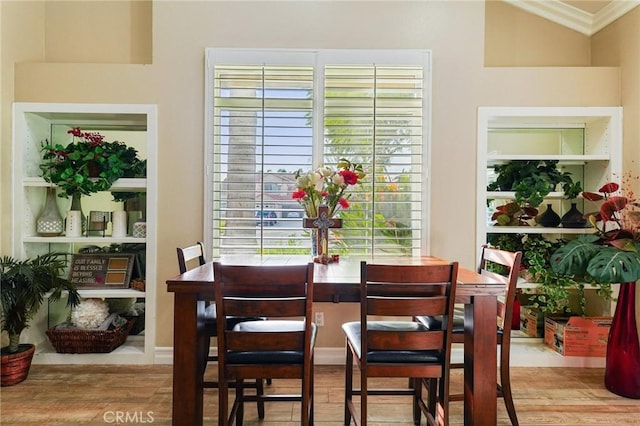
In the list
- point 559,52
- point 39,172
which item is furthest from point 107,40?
point 559,52

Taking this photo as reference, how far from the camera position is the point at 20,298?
2469 millimetres

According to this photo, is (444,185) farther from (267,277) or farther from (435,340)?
(267,277)

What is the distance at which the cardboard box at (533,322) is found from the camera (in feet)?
10.5

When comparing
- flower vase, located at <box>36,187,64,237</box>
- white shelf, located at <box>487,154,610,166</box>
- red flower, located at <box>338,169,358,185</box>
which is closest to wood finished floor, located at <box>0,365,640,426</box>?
flower vase, located at <box>36,187,64,237</box>

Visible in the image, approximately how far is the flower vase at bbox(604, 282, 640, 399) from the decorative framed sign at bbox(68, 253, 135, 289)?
3.52m

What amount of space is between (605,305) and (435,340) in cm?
218

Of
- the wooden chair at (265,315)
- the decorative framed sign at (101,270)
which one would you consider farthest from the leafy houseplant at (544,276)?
the decorative framed sign at (101,270)

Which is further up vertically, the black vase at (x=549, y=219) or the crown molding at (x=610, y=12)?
the crown molding at (x=610, y=12)

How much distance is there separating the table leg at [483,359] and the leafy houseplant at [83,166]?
2.61 meters

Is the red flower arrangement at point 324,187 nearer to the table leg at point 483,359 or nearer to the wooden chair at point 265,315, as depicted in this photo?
the wooden chair at point 265,315

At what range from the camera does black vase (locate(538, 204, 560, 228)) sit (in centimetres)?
305

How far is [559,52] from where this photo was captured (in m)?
3.29

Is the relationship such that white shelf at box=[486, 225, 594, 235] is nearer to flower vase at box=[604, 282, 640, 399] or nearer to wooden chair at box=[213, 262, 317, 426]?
flower vase at box=[604, 282, 640, 399]

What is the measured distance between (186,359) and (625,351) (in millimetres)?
2694
